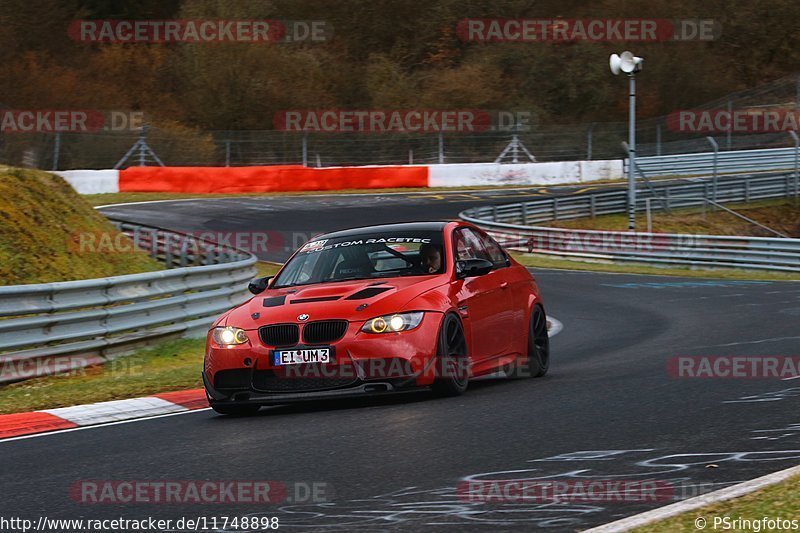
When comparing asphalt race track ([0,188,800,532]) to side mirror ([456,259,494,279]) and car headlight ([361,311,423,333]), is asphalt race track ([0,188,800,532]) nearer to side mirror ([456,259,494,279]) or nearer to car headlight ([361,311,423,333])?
car headlight ([361,311,423,333])

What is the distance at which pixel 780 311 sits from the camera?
17.4 meters

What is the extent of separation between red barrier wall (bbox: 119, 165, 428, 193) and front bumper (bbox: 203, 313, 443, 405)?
33.2 meters

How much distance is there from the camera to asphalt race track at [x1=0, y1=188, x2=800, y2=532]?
18.8 ft

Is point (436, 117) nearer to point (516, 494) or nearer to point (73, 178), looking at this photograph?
point (73, 178)

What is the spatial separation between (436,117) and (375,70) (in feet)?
19.8

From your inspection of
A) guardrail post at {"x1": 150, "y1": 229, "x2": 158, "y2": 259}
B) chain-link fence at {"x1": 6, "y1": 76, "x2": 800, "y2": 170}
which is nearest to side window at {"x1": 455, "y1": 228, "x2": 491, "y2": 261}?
guardrail post at {"x1": 150, "y1": 229, "x2": 158, "y2": 259}

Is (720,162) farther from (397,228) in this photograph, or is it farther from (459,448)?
(459,448)

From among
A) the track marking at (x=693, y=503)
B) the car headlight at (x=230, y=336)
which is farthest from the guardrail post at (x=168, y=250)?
the track marking at (x=693, y=503)

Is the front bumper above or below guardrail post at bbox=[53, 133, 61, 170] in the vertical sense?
below

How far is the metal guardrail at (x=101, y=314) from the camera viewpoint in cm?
1202

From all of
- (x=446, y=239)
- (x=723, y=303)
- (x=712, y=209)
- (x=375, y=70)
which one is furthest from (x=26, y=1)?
(x=446, y=239)

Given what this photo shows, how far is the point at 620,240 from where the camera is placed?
97.7 ft

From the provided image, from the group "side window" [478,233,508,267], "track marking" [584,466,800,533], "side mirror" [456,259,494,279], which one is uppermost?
"side window" [478,233,508,267]

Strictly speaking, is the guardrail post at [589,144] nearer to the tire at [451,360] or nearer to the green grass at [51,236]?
the green grass at [51,236]
